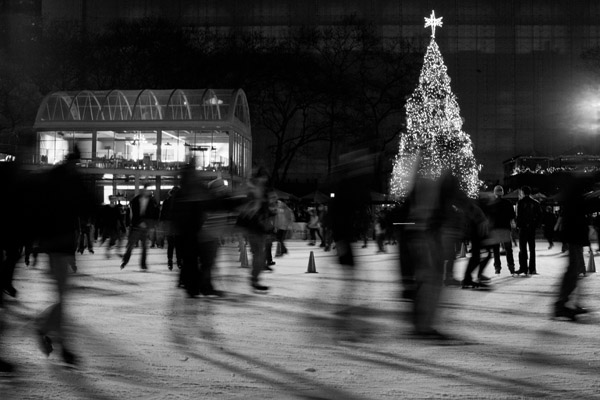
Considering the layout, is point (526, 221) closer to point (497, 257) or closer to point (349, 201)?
point (497, 257)

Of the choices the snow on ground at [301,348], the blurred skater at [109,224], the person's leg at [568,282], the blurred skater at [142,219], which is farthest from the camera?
the blurred skater at [142,219]

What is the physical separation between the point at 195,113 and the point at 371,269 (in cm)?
3402

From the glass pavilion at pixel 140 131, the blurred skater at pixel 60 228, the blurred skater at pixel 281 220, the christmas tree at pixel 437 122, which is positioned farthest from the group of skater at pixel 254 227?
the glass pavilion at pixel 140 131

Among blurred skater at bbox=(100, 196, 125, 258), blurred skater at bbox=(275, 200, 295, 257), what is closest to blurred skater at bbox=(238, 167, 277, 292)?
blurred skater at bbox=(100, 196, 125, 258)

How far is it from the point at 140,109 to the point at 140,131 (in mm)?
1431

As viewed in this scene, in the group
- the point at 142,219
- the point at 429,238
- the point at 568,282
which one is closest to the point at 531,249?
the point at 568,282

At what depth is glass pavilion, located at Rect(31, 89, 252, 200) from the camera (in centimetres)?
5028

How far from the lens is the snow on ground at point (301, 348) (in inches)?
225

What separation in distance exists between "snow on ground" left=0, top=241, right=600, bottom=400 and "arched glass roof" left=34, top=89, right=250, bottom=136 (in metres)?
38.6

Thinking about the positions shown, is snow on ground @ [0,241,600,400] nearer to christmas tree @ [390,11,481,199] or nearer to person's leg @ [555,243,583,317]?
person's leg @ [555,243,583,317]

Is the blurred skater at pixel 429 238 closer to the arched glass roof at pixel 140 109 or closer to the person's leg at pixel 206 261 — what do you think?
the person's leg at pixel 206 261

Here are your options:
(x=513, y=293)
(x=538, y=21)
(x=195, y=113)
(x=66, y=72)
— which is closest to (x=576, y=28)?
(x=538, y=21)

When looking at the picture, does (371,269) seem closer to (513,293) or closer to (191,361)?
(513,293)

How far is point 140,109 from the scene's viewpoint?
51.1 meters
